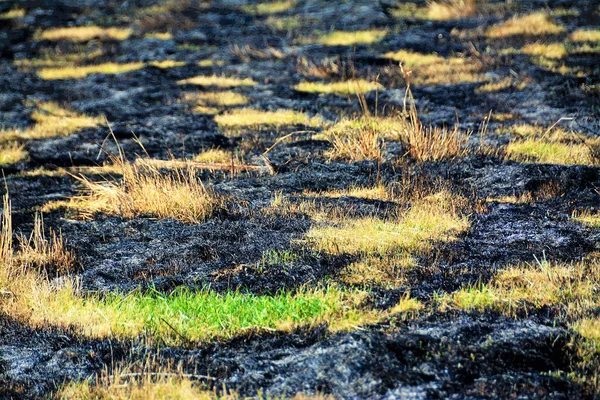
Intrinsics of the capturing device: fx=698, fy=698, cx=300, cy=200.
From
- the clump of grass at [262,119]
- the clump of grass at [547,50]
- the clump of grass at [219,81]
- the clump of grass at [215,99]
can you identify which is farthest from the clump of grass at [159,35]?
the clump of grass at [547,50]

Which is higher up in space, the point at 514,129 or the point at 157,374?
the point at 157,374

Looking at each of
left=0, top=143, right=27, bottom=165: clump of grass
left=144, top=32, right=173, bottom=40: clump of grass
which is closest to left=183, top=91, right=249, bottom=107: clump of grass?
left=0, top=143, right=27, bottom=165: clump of grass

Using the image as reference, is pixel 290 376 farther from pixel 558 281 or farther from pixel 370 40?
pixel 370 40

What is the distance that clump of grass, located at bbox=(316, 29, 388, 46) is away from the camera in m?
16.1

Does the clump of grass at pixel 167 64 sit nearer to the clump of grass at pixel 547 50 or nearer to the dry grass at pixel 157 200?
the clump of grass at pixel 547 50

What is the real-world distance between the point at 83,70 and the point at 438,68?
305 inches

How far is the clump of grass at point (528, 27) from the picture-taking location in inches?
605

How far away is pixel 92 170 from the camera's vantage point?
32.2 ft

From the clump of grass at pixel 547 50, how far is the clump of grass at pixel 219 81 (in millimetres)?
5674

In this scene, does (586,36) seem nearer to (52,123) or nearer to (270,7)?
(270,7)

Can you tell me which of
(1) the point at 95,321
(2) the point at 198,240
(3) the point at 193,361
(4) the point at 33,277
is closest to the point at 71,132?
(2) the point at 198,240

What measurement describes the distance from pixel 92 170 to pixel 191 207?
3227mm

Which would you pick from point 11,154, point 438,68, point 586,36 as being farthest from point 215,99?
point 586,36

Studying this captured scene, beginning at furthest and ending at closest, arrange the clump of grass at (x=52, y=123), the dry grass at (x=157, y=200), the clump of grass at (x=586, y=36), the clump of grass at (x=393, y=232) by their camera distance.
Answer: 1. the clump of grass at (x=586, y=36)
2. the clump of grass at (x=52, y=123)
3. the dry grass at (x=157, y=200)
4. the clump of grass at (x=393, y=232)
